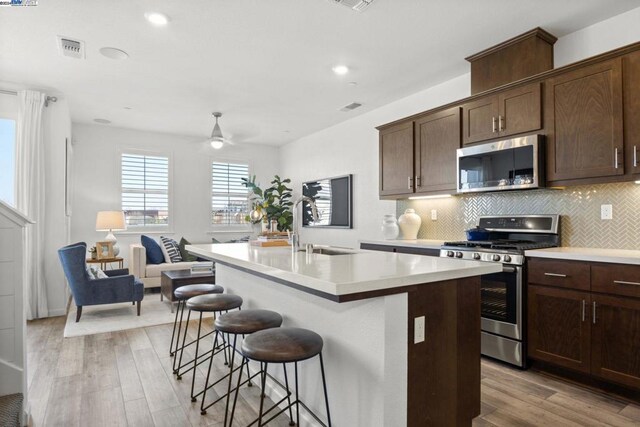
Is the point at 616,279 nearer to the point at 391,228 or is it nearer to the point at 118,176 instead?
the point at 391,228

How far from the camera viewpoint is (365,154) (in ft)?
18.1

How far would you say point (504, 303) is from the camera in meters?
2.98

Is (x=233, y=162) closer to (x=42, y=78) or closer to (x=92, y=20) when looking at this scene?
(x=42, y=78)

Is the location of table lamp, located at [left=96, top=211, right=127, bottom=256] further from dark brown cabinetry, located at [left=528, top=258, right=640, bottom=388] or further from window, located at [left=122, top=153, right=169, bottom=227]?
dark brown cabinetry, located at [left=528, top=258, right=640, bottom=388]

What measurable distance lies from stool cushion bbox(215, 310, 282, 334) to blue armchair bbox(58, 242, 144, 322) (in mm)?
2880

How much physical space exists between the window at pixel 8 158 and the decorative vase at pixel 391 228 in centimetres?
442

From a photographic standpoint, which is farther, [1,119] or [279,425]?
[1,119]

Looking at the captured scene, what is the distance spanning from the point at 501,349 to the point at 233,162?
A: 6022mm

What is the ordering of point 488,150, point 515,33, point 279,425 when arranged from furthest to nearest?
point 488,150
point 515,33
point 279,425

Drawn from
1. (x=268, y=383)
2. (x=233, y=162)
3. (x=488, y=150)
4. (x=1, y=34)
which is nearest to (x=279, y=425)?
(x=268, y=383)

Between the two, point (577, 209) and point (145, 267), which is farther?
point (145, 267)

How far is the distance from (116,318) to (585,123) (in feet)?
16.6

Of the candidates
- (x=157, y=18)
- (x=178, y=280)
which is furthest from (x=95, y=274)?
(x=157, y=18)

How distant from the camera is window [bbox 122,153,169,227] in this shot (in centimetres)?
653
